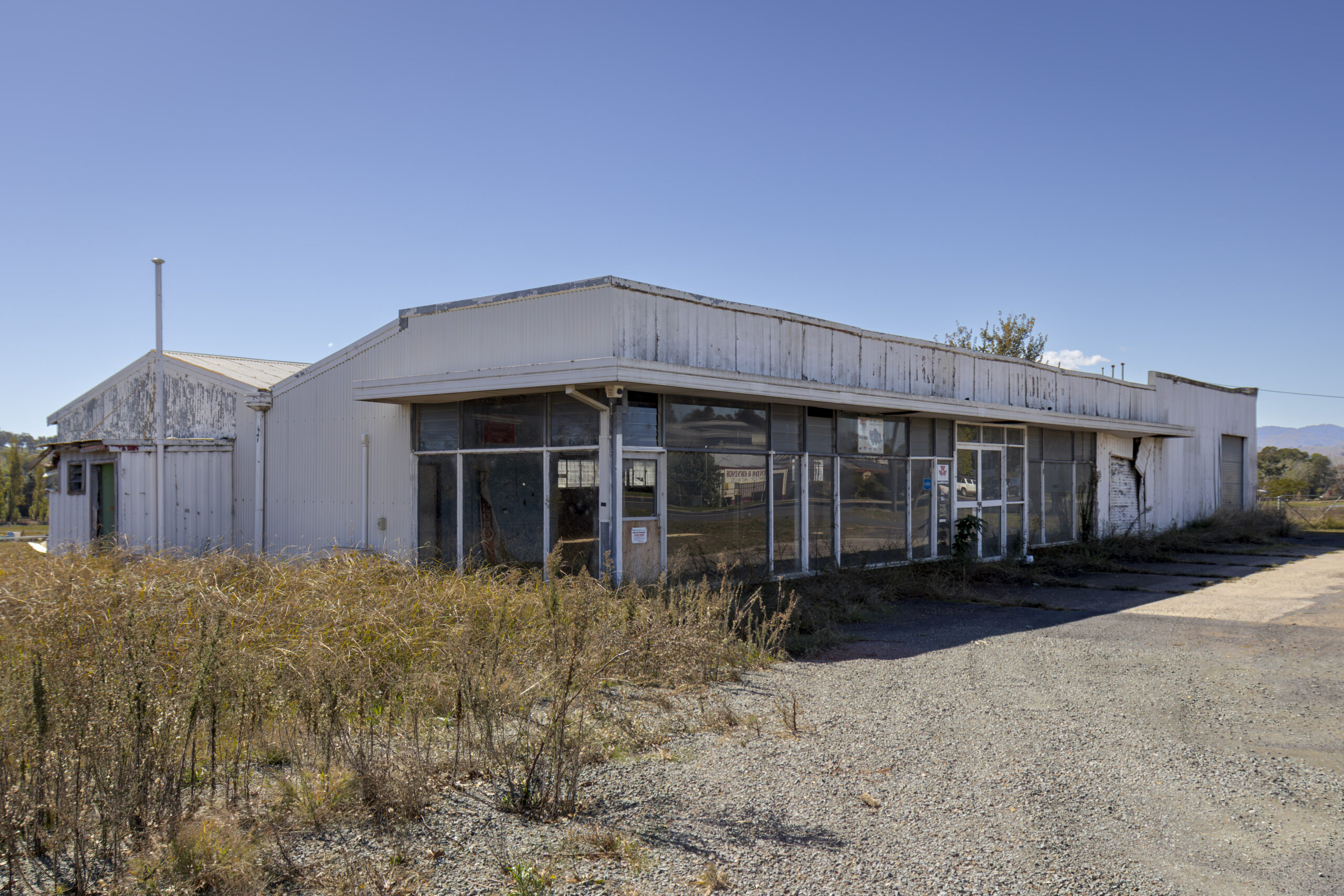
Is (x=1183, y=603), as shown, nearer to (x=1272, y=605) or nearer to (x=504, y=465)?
(x=1272, y=605)

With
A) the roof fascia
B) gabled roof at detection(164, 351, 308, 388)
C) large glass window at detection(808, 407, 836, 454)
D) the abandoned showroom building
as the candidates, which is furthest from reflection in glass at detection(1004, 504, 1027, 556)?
gabled roof at detection(164, 351, 308, 388)

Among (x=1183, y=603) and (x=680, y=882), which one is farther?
(x=1183, y=603)

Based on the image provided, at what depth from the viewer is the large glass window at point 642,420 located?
11.0m

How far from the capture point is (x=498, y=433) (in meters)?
12.1

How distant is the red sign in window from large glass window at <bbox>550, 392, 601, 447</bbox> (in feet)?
2.46

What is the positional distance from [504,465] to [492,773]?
24.4ft

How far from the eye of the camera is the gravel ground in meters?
3.80

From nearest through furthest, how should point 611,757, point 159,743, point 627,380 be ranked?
1. point 159,743
2. point 611,757
3. point 627,380

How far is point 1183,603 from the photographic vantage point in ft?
39.3

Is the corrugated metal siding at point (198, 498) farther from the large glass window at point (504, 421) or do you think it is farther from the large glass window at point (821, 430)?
the large glass window at point (821, 430)

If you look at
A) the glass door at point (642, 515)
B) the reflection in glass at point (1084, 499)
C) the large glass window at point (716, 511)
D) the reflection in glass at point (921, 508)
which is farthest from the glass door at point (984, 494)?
the glass door at point (642, 515)

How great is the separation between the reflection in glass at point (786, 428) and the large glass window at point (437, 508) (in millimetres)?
4482

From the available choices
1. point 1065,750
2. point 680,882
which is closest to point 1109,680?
point 1065,750

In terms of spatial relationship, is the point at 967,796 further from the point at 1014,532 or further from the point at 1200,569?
the point at 1014,532
